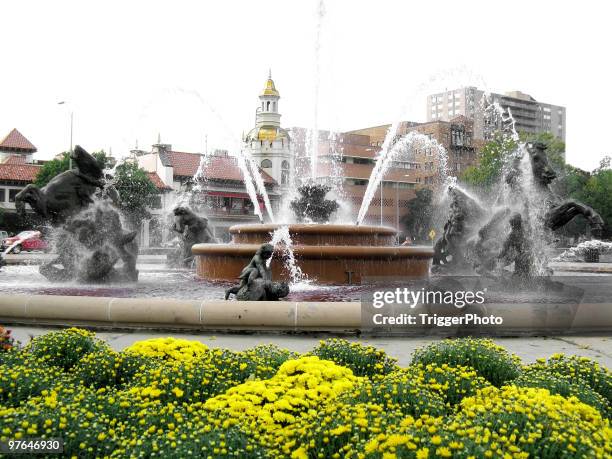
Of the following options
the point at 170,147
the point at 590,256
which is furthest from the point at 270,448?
the point at 170,147

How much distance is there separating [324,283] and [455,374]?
27.5 ft

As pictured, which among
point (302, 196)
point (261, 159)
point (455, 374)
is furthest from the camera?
point (261, 159)

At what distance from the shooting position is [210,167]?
2921 inches

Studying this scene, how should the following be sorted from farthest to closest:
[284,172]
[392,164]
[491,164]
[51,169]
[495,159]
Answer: [392,164], [284,172], [491,164], [495,159], [51,169]

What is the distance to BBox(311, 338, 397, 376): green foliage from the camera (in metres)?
5.73

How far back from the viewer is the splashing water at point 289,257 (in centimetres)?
1330

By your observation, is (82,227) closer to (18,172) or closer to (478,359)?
(478,359)

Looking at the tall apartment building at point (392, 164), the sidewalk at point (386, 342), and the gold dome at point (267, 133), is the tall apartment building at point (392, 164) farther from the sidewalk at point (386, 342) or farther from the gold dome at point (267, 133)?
the sidewalk at point (386, 342)

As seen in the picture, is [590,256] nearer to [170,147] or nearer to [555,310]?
[555,310]

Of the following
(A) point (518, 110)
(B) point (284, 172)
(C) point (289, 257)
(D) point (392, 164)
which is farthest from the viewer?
(A) point (518, 110)

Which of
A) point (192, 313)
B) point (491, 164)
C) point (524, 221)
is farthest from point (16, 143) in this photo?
point (192, 313)

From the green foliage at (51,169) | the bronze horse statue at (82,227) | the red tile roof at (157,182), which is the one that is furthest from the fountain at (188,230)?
the red tile roof at (157,182)

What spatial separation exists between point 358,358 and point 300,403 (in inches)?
55.3

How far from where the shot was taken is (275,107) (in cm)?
8675
